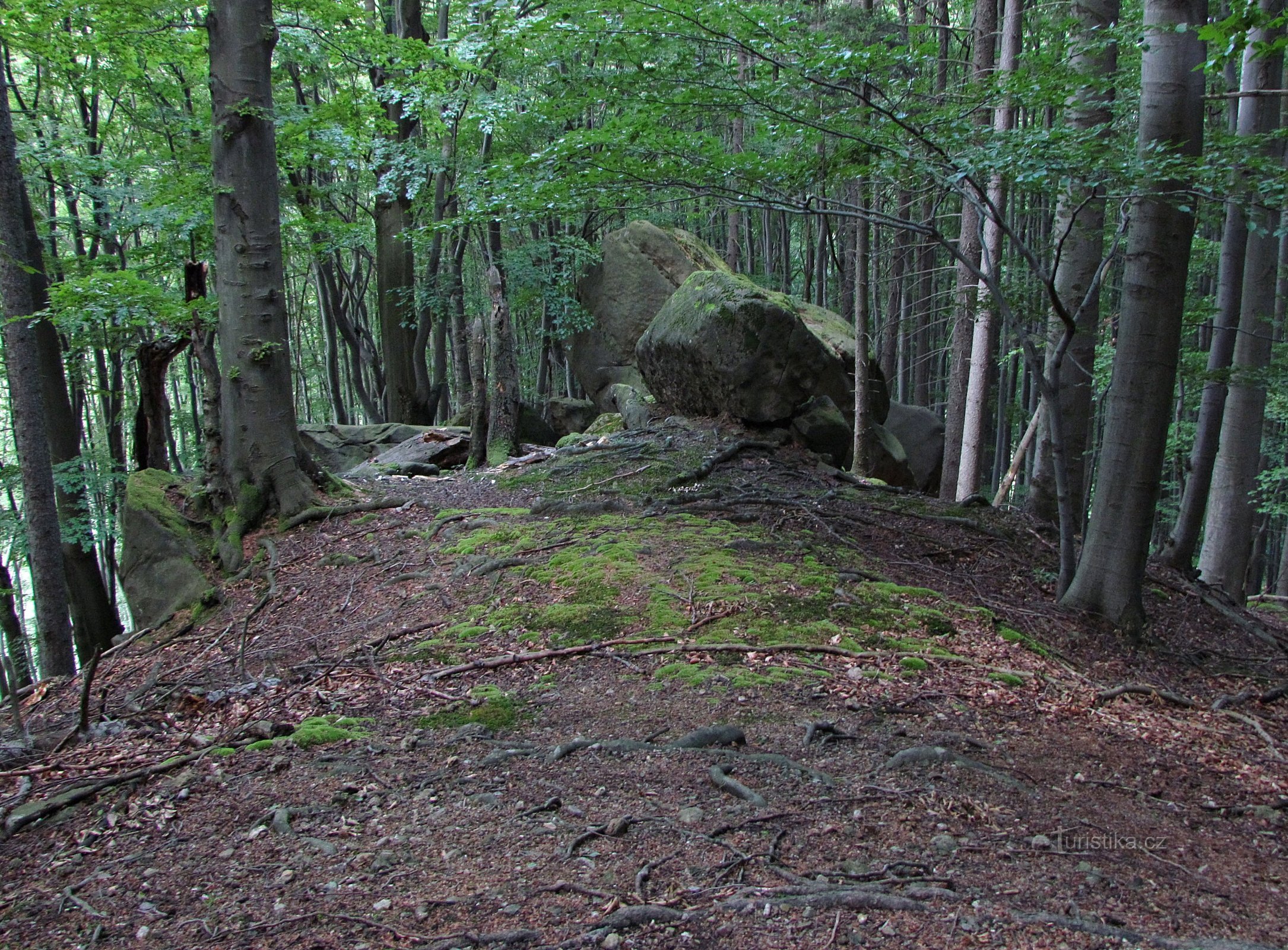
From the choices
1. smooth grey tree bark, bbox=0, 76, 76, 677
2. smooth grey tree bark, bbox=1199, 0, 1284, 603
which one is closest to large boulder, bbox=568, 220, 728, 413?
smooth grey tree bark, bbox=1199, 0, 1284, 603

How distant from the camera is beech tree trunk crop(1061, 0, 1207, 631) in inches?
209

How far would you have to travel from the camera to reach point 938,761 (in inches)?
138

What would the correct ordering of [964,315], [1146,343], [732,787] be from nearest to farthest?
[732,787] < [1146,343] < [964,315]

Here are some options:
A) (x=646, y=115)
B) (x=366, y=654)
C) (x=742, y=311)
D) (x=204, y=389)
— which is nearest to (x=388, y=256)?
(x=204, y=389)

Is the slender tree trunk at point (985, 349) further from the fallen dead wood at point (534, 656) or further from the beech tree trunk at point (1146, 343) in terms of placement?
the fallen dead wood at point (534, 656)

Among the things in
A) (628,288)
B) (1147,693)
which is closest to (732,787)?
(1147,693)

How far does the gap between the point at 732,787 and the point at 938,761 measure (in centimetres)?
95

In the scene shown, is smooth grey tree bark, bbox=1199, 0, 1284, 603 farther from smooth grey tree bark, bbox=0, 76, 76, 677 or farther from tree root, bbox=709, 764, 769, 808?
smooth grey tree bark, bbox=0, 76, 76, 677

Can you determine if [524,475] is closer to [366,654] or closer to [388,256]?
[366,654]

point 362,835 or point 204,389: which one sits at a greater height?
point 204,389

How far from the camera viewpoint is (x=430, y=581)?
248 inches

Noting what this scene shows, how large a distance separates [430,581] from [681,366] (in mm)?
4646

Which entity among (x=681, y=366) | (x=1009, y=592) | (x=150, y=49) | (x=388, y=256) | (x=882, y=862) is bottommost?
(x=1009, y=592)

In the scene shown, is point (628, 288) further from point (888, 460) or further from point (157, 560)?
point (157, 560)
